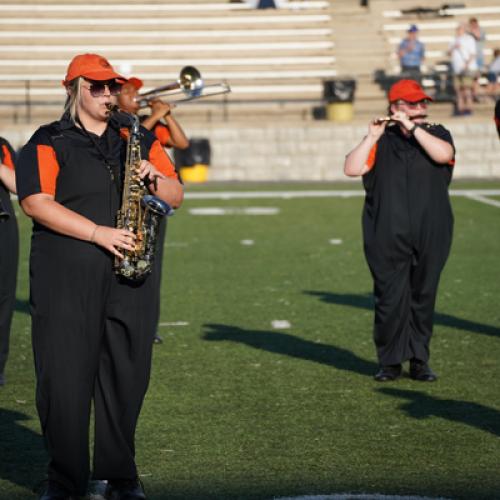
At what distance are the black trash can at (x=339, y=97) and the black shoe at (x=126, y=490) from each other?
900 inches

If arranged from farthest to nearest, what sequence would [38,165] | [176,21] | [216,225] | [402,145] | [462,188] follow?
[176,21]
[462,188]
[216,225]
[402,145]
[38,165]

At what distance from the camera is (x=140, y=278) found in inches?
201

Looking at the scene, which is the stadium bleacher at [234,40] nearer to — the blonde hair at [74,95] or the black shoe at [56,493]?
the blonde hair at [74,95]

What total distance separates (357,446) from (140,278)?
1.69 meters

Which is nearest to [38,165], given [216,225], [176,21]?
[216,225]

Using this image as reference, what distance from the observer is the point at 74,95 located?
5.17 metres

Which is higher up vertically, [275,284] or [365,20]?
[365,20]

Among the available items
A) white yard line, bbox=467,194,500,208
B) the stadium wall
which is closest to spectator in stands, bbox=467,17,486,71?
the stadium wall

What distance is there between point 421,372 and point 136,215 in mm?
3265

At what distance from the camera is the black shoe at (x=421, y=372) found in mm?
7934

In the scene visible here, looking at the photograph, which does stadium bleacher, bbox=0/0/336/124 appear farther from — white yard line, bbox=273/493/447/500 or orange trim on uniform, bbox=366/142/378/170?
white yard line, bbox=273/493/447/500

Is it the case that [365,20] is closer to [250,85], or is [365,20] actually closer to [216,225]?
[250,85]

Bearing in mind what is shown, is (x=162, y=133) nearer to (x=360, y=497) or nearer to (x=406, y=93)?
(x=406, y=93)


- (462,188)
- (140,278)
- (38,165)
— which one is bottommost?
(462,188)
